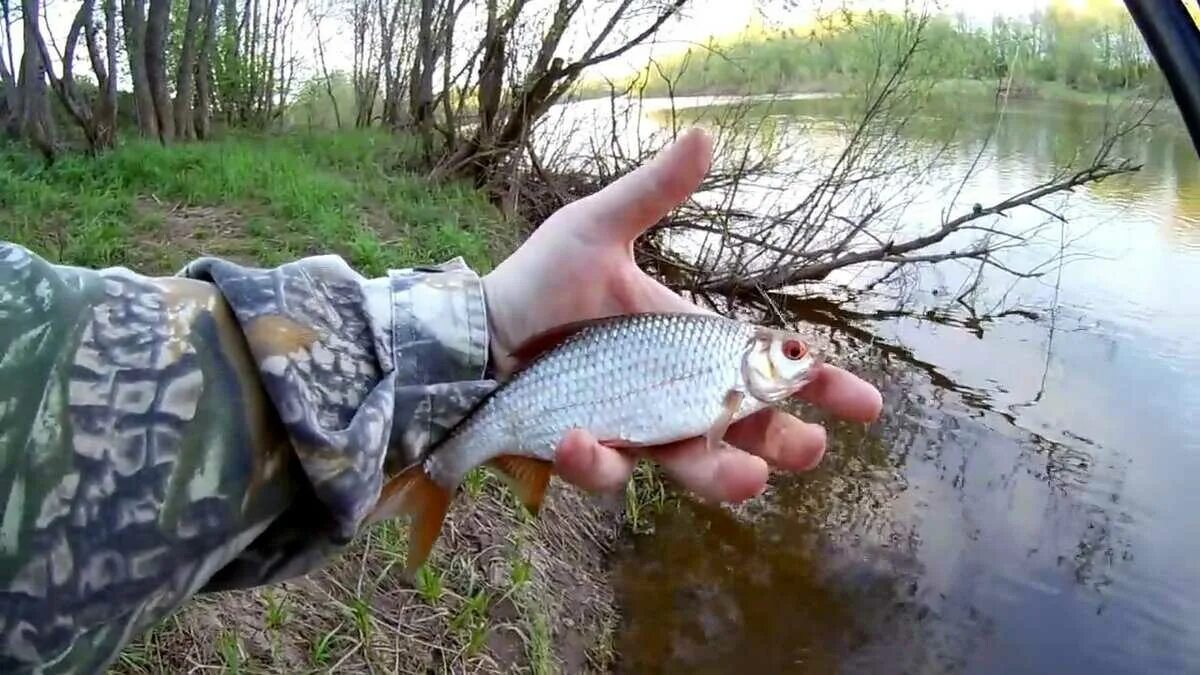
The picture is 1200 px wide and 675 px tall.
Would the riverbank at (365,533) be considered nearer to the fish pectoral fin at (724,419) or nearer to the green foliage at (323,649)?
the green foliage at (323,649)

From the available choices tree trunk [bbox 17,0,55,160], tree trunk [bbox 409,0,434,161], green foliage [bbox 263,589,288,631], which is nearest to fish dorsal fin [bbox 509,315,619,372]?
green foliage [bbox 263,589,288,631]

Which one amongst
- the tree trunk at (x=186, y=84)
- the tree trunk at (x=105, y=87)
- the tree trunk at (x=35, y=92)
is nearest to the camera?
the tree trunk at (x=35, y=92)

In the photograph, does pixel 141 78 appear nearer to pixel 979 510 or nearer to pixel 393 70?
pixel 393 70

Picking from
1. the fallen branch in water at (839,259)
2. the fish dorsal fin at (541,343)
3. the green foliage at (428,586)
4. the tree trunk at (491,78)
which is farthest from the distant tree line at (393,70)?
the fish dorsal fin at (541,343)

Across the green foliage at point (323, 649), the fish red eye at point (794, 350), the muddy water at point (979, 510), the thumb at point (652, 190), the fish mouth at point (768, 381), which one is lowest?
the muddy water at point (979, 510)

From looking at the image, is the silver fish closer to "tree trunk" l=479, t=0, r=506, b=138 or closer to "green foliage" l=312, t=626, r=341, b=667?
"green foliage" l=312, t=626, r=341, b=667

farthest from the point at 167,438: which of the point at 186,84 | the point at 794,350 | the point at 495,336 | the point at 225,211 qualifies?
the point at 186,84
